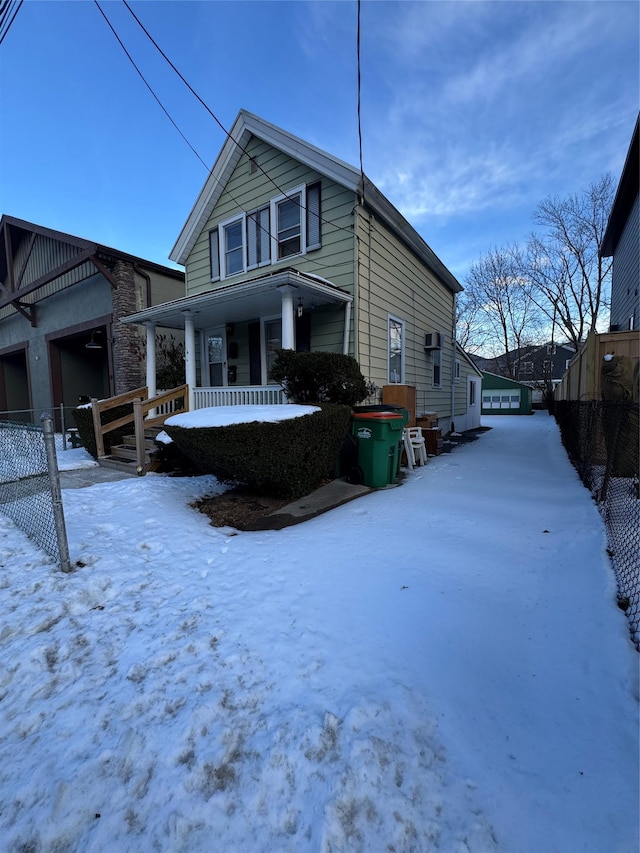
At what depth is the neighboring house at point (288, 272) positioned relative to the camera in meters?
6.95

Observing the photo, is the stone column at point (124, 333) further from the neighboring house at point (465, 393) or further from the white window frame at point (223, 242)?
the neighboring house at point (465, 393)

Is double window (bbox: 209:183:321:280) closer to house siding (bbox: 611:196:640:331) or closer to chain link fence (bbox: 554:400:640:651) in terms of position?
chain link fence (bbox: 554:400:640:651)

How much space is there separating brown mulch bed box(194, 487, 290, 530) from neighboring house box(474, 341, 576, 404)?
33981 millimetres

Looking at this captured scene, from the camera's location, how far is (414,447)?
736 cm

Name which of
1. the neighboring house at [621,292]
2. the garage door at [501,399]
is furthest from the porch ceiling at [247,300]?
the garage door at [501,399]

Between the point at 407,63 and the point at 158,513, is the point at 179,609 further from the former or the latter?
the point at 407,63

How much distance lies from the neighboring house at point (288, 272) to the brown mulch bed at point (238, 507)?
236 cm

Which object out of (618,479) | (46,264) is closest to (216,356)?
(46,264)

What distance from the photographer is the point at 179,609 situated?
247 centimetres

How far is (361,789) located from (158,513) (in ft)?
11.6

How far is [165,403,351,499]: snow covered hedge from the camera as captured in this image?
4320mm

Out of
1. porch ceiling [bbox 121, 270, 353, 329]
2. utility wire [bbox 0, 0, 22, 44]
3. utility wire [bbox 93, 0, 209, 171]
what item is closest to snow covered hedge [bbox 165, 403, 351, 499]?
porch ceiling [bbox 121, 270, 353, 329]

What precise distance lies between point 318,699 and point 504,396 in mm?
31527

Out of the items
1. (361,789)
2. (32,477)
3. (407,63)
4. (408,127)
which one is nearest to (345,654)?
(361,789)
